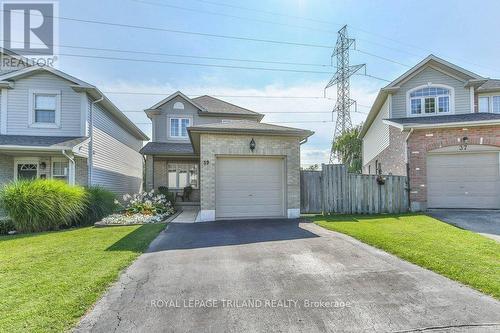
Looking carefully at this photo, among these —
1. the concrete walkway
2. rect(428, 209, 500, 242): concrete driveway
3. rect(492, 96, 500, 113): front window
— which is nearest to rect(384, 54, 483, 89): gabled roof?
rect(492, 96, 500, 113): front window

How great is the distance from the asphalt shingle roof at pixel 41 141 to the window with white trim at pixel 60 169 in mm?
1329

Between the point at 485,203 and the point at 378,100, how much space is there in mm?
7716

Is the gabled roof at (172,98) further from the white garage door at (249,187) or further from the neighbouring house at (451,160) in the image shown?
the neighbouring house at (451,160)

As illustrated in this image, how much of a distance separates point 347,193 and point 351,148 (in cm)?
2150

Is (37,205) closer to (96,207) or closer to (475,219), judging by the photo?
(96,207)

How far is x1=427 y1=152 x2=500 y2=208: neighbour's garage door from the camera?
12281 millimetres

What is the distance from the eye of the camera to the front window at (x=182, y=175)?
764 inches

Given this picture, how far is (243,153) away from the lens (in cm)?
1091

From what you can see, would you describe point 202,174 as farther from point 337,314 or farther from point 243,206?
point 337,314

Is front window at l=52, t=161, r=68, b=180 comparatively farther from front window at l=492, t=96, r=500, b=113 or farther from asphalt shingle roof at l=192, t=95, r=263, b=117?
front window at l=492, t=96, r=500, b=113

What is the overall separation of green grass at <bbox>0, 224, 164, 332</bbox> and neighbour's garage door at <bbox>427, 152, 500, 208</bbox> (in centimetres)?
1147

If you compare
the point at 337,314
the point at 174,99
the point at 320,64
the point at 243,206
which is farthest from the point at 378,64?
the point at 337,314

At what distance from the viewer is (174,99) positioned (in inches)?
797

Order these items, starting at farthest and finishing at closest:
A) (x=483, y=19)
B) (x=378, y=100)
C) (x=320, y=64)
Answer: (x=320, y=64) → (x=378, y=100) → (x=483, y=19)
